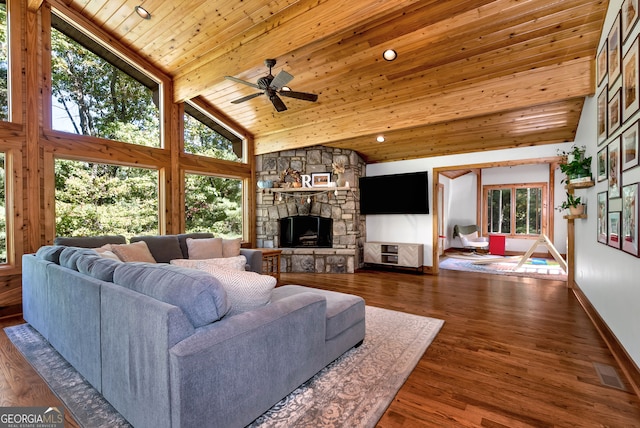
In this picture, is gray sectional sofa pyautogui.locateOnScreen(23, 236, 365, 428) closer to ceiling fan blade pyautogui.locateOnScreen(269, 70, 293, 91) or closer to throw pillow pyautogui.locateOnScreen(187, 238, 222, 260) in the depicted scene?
throw pillow pyautogui.locateOnScreen(187, 238, 222, 260)

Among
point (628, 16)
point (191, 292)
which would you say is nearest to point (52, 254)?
point (191, 292)

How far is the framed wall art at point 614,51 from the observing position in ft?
8.11

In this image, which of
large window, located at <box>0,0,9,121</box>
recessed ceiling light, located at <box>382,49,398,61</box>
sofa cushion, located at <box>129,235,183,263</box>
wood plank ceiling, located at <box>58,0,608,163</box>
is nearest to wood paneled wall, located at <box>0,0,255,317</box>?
large window, located at <box>0,0,9,121</box>

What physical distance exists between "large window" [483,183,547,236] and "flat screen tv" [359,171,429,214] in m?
4.46

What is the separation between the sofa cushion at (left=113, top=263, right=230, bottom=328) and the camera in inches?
56.2

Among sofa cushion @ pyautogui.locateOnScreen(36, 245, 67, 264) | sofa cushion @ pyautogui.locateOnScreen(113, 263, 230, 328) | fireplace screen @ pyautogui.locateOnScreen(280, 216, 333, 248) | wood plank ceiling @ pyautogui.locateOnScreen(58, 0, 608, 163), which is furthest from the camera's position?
fireplace screen @ pyautogui.locateOnScreen(280, 216, 333, 248)

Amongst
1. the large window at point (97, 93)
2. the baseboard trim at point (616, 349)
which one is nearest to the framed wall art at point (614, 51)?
the baseboard trim at point (616, 349)

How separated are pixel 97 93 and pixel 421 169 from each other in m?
5.64

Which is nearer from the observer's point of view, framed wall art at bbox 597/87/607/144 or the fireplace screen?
framed wall art at bbox 597/87/607/144

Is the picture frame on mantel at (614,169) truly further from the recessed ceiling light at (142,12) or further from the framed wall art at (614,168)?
→ the recessed ceiling light at (142,12)

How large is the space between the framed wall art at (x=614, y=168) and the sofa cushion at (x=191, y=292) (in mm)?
3175

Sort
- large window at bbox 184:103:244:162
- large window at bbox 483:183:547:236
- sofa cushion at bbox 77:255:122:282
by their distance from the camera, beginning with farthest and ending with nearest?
large window at bbox 483:183:547:236, large window at bbox 184:103:244:162, sofa cushion at bbox 77:255:122:282

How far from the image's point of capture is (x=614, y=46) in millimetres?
2568

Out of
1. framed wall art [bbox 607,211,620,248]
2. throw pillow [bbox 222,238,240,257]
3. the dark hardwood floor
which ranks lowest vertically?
the dark hardwood floor
